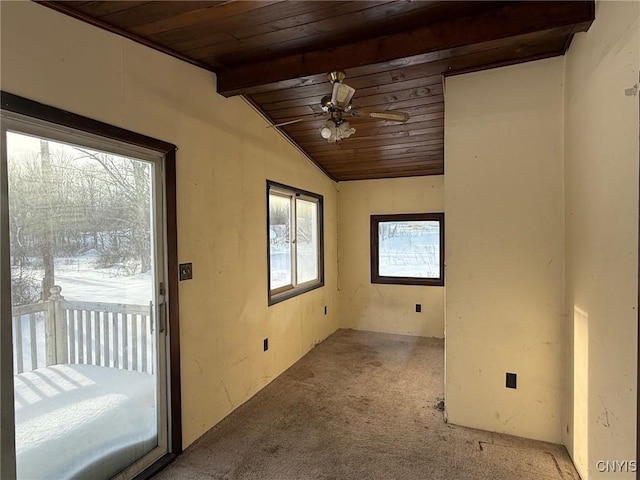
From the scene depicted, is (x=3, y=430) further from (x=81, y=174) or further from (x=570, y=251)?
(x=570, y=251)

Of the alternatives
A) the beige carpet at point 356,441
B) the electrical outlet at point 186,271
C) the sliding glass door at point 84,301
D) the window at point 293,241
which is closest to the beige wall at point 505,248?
the beige carpet at point 356,441

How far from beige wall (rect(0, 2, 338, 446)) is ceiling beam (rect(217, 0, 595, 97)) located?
0.40 m

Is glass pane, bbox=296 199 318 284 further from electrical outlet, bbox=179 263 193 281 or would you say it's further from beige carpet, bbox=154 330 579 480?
electrical outlet, bbox=179 263 193 281

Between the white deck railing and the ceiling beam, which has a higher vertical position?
the ceiling beam

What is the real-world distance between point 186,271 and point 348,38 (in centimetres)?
186

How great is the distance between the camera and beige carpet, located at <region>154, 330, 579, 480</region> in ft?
7.14

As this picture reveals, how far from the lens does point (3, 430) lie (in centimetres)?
149

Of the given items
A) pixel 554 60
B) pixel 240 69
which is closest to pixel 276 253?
pixel 240 69

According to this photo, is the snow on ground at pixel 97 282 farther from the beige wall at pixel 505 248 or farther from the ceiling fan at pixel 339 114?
the beige wall at pixel 505 248

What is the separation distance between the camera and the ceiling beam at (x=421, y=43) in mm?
1927

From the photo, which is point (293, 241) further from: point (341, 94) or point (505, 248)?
point (505, 248)

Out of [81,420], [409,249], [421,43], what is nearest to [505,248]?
[421,43]

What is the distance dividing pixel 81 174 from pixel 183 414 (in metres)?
1.65

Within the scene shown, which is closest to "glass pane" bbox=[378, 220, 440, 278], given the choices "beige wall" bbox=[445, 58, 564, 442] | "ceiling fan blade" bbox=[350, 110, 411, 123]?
"beige wall" bbox=[445, 58, 564, 442]
